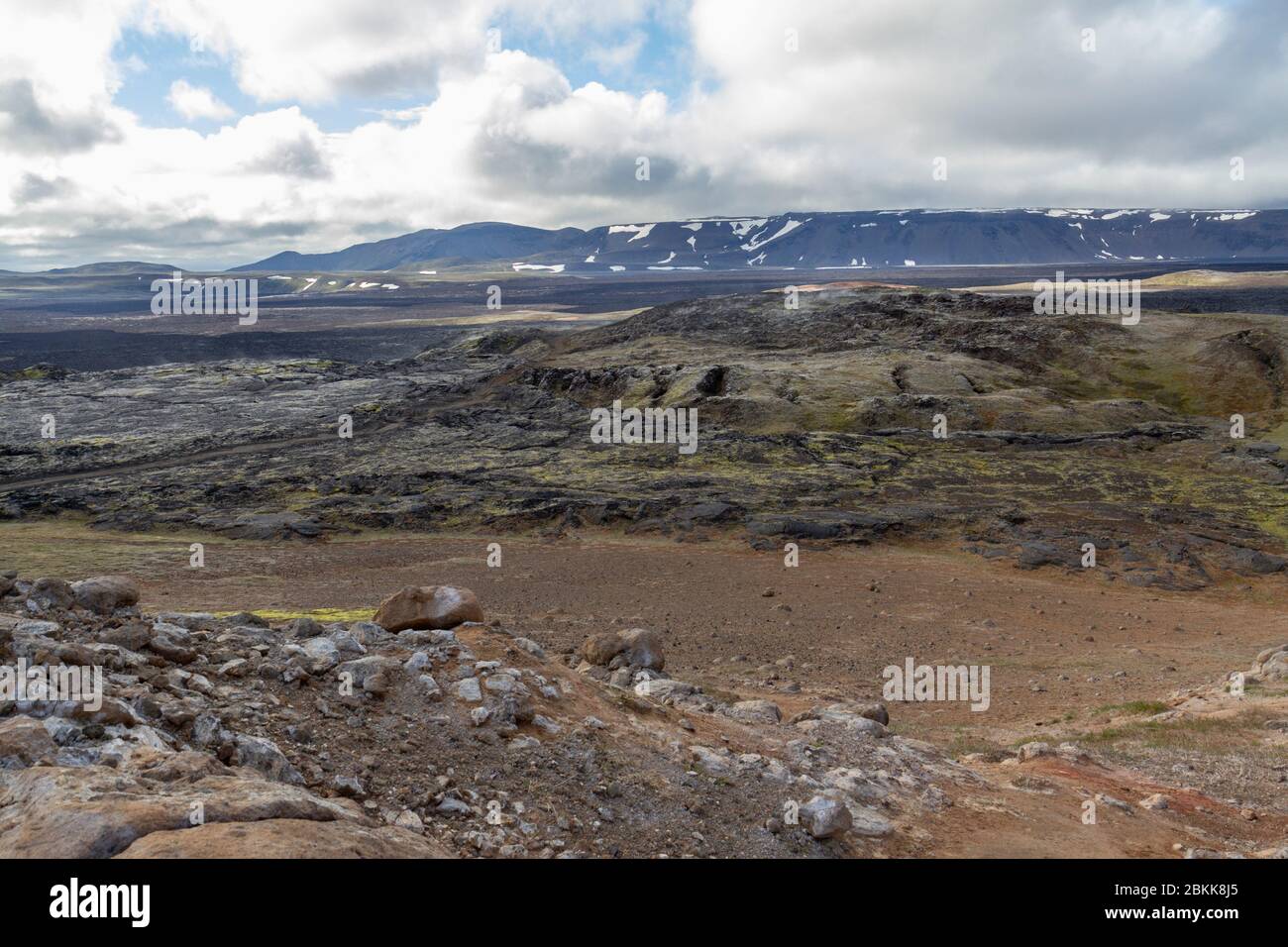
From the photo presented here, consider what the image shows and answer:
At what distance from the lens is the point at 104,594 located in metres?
14.7

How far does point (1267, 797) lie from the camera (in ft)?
49.0

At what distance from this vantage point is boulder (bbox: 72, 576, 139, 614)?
14539 millimetres

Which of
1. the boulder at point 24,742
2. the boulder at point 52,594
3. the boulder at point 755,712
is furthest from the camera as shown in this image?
the boulder at point 755,712

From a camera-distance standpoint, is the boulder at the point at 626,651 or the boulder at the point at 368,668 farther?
the boulder at the point at 626,651

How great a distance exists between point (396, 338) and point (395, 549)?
459 feet

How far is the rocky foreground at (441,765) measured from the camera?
26.2 ft

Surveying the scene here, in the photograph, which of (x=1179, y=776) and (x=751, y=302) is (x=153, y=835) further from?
(x=751, y=302)

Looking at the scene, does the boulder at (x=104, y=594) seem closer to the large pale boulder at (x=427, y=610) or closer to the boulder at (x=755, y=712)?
the large pale boulder at (x=427, y=610)

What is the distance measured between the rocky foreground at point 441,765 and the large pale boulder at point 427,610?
0.04m

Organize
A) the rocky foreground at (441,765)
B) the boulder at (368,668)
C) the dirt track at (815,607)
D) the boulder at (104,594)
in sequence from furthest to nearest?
the dirt track at (815,607) → the boulder at (104,594) → the boulder at (368,668) → the rocky foreground at (441,765)

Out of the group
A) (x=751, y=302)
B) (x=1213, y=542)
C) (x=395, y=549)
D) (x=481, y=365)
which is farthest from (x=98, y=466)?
(x=751, y=302)

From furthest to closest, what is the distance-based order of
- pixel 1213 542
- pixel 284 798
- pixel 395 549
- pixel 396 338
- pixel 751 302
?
pixel 396 338 → pixel 751 302 → pixel 395 549 → pixel 1213 542 → pixel 284 798

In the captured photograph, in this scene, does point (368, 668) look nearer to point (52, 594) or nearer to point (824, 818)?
point (52, 594)

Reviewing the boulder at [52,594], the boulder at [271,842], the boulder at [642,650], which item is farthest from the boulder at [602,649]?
the boulder at [271,842]
